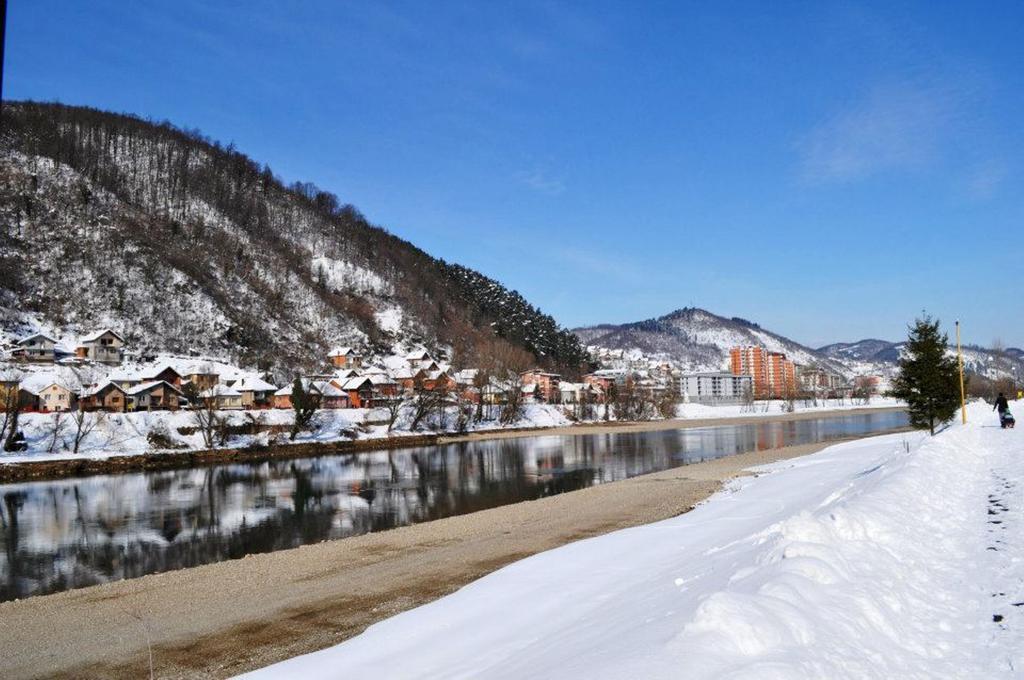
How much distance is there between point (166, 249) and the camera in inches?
4387

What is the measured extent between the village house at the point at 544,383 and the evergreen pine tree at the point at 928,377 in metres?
85.3

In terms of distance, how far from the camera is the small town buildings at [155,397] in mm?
70188

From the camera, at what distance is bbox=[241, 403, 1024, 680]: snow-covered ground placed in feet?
16.7

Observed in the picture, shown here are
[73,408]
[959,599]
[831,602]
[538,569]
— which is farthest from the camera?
[73,408]

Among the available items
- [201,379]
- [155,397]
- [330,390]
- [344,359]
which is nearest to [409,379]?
[330,390]

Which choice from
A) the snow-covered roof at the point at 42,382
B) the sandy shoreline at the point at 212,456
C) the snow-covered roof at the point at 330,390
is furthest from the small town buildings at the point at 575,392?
the snow-covered roof at the point at 42,382

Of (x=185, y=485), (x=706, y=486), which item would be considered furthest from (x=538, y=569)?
(x=185, y=485)

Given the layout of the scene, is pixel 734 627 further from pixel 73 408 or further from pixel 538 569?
pixel 73 408

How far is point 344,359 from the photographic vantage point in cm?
11131

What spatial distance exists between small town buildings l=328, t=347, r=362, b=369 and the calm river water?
5364 cm

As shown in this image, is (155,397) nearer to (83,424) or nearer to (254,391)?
(254,391)

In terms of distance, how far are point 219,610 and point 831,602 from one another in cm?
1146

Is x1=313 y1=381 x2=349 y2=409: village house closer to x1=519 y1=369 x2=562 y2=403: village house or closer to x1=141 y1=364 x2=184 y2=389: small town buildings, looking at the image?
x1=141 y1=364 x2=184 y2=389: small town buildings

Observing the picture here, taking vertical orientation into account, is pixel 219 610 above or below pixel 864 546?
below
